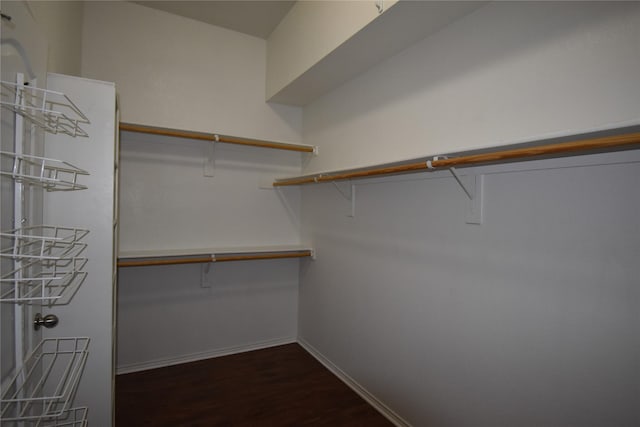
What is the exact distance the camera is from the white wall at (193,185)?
2.55 meters

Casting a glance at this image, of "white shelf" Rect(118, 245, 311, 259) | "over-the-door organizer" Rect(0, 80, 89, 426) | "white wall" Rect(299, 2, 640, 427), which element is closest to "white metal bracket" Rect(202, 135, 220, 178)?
"white shelf" Rect(118, 245, 311, 259)

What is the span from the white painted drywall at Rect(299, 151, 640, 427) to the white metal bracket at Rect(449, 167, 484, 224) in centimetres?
4

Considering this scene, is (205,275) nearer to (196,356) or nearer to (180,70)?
(196,356)

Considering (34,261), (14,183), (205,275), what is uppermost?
(14,183)

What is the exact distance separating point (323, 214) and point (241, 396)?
4.94ft

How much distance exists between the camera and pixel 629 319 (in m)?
1.10

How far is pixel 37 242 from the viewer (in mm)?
1137

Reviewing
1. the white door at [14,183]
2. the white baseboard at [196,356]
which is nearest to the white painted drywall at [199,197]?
the white baseboard at [196,356]

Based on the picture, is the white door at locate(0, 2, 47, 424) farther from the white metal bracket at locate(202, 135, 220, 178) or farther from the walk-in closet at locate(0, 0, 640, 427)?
the white metal bracket at locate(202, 135, 220, 178)

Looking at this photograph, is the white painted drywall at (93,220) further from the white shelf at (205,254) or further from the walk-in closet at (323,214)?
the white shelf at (205,254)

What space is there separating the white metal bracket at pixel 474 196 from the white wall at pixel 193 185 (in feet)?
6.16

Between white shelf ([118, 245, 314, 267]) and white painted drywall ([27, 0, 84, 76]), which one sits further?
white shelf ([118, 245, 314, 267])

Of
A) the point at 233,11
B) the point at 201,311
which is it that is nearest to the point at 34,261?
the point at 201,311

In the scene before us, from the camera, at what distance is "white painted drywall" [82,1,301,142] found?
2.47 meters
